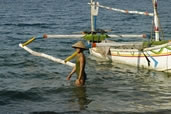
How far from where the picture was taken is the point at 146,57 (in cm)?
1703

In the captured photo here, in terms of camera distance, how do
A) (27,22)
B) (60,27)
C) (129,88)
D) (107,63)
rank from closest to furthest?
(129,88), (107,63), (60,27), (27,22)

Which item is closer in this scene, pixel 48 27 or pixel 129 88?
pixel 129 88

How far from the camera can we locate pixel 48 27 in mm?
36188

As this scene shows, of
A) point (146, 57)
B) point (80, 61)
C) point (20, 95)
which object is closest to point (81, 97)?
point (80, 61)

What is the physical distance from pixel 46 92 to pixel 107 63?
19.9ft

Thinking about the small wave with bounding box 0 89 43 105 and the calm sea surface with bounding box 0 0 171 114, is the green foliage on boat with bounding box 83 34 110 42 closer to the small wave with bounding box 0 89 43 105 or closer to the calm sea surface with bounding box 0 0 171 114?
the calm sea surface with bounding box 0 0 171 114

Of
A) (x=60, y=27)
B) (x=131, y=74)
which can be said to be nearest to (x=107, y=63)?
(x=131, y=74)

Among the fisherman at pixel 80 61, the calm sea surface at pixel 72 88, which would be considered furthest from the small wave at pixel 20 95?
the fisherman at pixel 80 61

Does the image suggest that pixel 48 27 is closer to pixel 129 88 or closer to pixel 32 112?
pixel 129 88

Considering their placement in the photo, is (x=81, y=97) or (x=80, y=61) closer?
(x=80, y=61)

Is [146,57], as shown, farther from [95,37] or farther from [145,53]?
[95,37]

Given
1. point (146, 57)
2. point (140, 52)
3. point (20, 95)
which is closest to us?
point (20, 95)

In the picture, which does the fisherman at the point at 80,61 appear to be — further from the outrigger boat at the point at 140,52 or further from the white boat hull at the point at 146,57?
the white boat hull at the point at 146,57

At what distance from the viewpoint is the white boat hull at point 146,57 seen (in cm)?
1623
